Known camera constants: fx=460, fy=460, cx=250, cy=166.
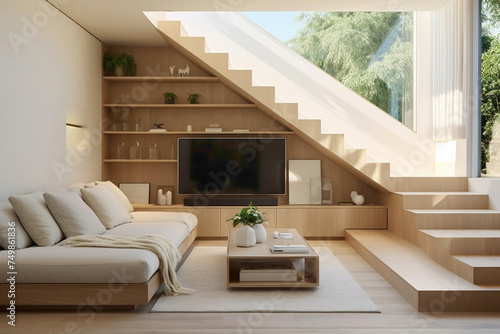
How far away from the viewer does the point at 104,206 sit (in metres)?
4.55

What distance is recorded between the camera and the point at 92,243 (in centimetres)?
352

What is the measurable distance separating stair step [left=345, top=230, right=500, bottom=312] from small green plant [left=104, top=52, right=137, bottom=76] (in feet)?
13.1

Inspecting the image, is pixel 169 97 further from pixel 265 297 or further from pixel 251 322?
pixel 251 322

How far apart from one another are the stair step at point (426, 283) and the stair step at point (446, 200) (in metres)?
0.61

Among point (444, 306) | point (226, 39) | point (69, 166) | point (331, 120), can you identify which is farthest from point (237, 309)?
point (226, 39)

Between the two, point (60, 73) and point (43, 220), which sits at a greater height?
point (60, 73)

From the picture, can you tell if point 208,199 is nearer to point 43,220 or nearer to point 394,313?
point 43,220

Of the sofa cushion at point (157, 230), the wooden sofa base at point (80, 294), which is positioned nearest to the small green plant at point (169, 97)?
the sofa cushion at point (157, 230)

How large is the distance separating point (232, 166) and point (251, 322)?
3.54 meters

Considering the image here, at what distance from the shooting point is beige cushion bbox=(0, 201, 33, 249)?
335 centimetres

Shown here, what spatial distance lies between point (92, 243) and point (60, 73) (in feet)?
7.66

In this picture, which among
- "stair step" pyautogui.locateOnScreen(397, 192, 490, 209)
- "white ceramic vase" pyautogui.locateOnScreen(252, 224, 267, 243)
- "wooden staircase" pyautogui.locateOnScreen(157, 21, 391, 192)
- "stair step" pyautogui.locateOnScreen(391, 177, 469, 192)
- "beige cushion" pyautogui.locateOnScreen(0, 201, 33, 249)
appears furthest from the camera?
"wooden staircase" pyautogui.locateOnScreen(157, 21, 391, 192)
